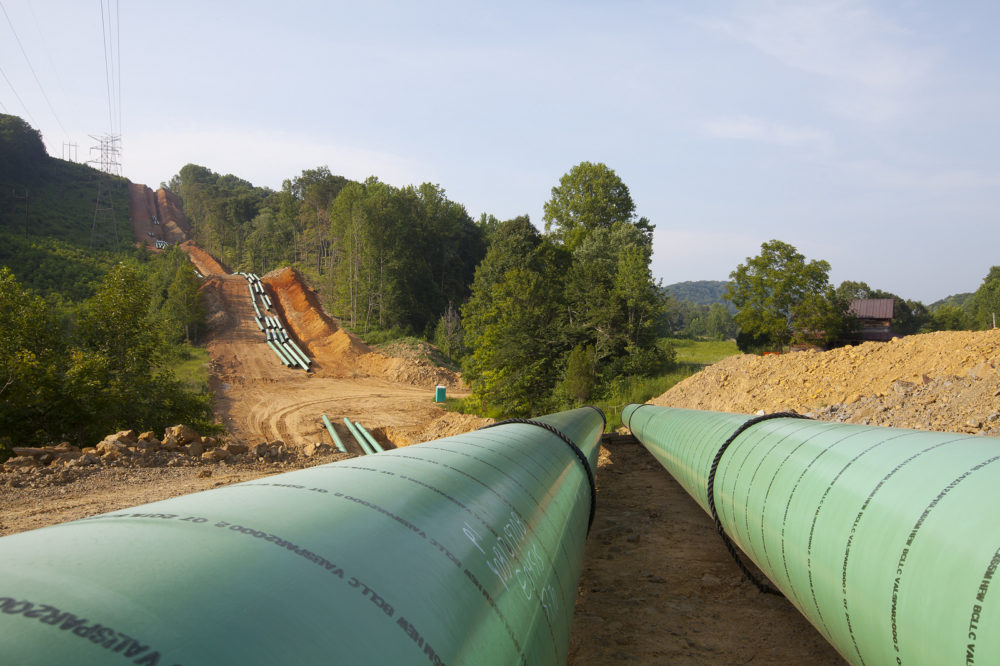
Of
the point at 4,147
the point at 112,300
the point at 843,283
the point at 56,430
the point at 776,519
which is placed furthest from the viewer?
the point at 843,283

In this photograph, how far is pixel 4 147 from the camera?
72.3 meters

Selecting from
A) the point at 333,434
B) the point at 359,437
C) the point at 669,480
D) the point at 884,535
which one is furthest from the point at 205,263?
the point at 884,535

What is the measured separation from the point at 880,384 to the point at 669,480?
24.6 feet

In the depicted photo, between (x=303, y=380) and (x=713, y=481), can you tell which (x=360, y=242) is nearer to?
(x=303, y=380)

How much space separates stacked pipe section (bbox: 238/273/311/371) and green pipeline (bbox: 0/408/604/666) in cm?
3568

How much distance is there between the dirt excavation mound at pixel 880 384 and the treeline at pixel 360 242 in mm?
31881

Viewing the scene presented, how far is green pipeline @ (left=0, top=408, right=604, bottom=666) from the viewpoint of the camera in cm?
103

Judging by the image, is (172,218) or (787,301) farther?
(172,218)

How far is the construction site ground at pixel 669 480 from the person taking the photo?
4.98m

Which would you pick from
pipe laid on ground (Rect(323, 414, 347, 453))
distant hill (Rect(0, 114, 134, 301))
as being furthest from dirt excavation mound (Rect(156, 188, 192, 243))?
pipe laid on ground (Rect(323, 414, 347, 453))

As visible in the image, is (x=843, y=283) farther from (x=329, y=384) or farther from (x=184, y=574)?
(x=184, y=574)

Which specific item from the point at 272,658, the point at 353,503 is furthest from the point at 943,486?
the point at 272,658

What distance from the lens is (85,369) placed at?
1279 cm

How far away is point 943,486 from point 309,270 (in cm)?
6960
